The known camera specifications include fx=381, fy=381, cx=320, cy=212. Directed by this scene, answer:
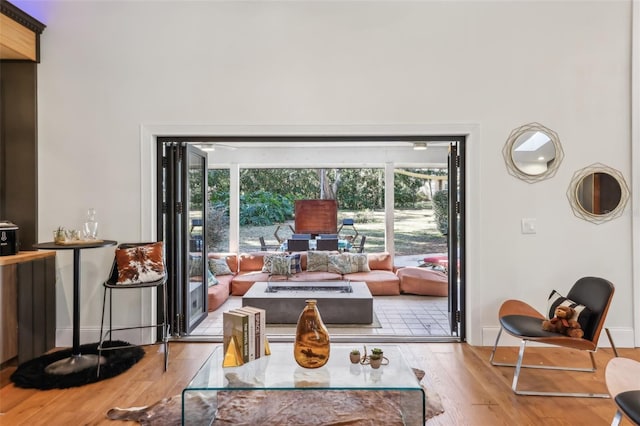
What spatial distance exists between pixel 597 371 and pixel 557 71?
2.48 metres

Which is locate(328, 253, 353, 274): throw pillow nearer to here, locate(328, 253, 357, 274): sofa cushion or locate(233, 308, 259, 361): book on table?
locate(328, 253, 357, 274): sofa cushion

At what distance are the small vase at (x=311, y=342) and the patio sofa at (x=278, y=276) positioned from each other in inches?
115

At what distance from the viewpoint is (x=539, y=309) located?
3.34 meters

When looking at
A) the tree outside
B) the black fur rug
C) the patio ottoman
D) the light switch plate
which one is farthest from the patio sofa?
the light switch plate

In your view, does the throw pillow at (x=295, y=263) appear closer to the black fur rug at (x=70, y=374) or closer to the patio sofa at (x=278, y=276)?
the patio sofa at (x=278, y=276)

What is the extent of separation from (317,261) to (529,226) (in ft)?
10.3

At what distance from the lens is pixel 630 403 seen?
1.56 meters

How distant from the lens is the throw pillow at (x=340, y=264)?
577cm

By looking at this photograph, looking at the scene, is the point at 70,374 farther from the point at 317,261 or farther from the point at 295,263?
the point at 317,261

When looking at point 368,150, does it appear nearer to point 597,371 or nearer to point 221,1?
point 221,1

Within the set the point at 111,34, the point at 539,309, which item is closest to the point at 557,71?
the point at 539,309

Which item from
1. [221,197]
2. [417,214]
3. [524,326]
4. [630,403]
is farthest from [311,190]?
[630,403]

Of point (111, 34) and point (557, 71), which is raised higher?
point (111, 34)

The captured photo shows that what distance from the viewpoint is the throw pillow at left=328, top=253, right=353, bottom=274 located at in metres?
5.77
